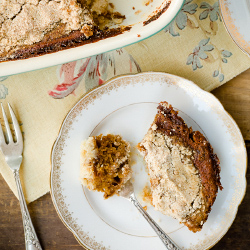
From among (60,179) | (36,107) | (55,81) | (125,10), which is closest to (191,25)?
(125,10)

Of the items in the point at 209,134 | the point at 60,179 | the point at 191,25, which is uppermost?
the point at 191,25

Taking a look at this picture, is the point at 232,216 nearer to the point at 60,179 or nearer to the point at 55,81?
the point at 60,179

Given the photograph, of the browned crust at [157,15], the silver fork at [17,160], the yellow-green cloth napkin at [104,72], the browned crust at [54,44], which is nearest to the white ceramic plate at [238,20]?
the yellow-green cloth napkin at [104,72]

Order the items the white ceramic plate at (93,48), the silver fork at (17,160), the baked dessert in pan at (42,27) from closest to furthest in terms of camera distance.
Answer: the white ceramic plate at (93,48) → the baked dessert in pan at (42,27) → the silver fork at (17,160)

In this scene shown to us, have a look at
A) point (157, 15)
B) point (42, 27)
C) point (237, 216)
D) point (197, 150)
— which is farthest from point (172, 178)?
point (42, 27)

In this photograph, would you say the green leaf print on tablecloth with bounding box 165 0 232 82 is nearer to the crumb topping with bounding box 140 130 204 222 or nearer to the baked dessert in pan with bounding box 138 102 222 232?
the baked dessert in pan with bounding box 138 102 222 232

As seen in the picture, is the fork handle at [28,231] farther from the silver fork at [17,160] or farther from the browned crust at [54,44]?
the browned crust at [54,44]

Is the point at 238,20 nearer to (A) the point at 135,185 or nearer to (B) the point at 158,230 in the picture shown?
(A) the point at 135,185
